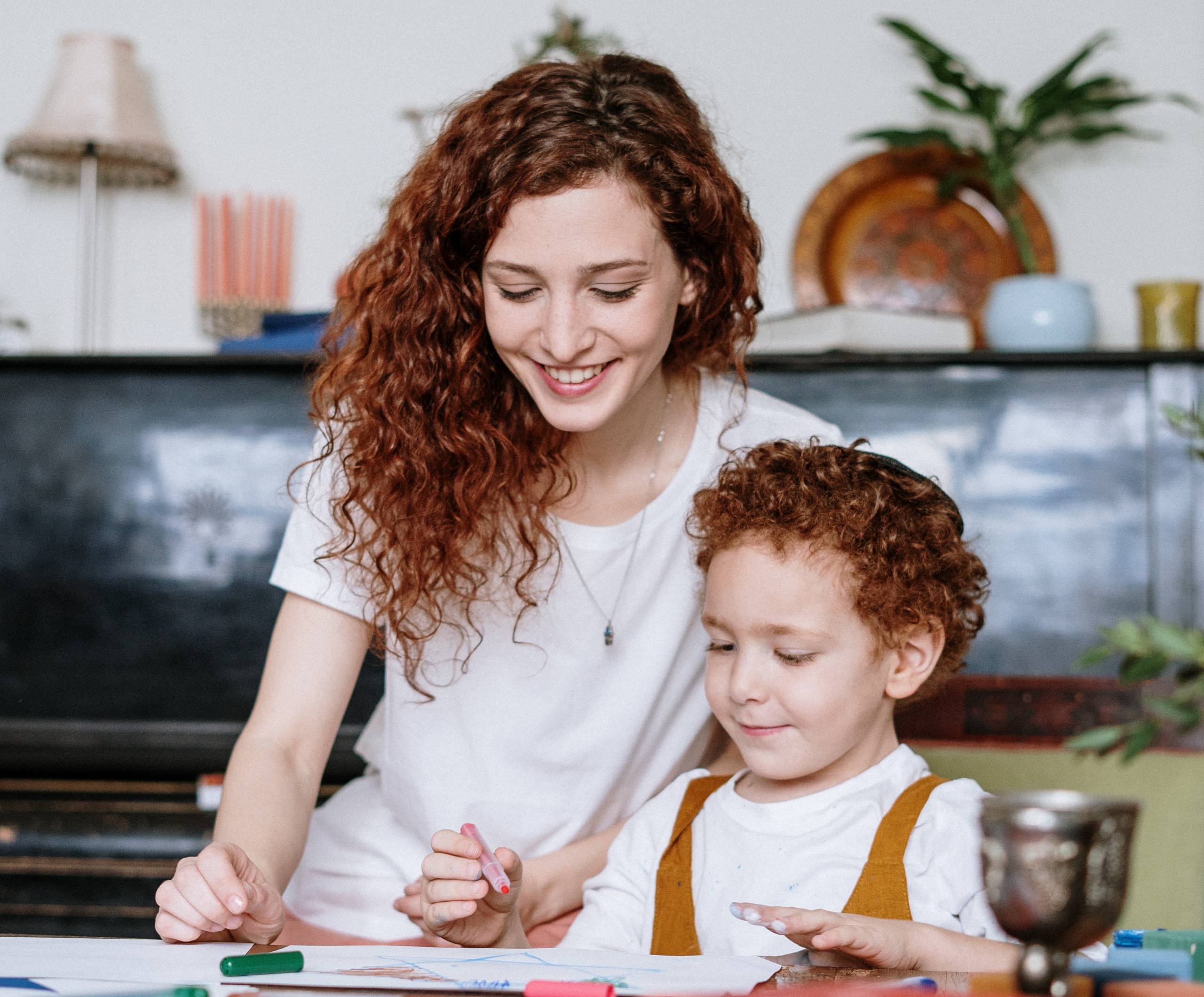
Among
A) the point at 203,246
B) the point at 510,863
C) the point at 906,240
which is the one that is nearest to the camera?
the point at 510,863

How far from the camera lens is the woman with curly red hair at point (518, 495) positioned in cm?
118

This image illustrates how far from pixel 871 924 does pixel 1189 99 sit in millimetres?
2104

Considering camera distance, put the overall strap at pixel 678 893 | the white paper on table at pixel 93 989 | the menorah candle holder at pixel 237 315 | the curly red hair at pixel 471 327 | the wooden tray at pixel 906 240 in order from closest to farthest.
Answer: the white paper on table at pixel 93 989 < the overall strap at pixel 678 893 < the curly red hair at pixel 471 327 < the wooden tray at pixel 906 240 < the menorah candle holder at pixel 237 315

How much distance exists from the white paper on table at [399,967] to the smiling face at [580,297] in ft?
1.81

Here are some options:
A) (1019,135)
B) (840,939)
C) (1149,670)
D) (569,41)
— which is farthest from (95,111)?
(1149,670)

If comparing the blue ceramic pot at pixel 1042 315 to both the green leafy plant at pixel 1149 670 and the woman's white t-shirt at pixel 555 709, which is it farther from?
the green leafy plant at pixel 1149 670

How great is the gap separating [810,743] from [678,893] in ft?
0.61

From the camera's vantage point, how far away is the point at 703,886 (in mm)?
1119

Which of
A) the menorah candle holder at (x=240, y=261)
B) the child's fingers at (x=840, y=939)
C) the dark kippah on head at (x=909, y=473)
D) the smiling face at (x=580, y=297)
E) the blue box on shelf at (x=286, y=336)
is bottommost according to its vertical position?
the child's fingers at (x=840, y=939)

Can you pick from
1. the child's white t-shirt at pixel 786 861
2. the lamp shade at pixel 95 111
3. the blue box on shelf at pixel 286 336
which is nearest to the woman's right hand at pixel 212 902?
the child's white t-shirt at pixel 786 861

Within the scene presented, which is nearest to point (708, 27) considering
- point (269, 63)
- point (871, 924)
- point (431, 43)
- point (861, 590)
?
point (431, 43)

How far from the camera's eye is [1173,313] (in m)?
2.01

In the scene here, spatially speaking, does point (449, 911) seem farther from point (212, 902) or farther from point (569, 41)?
point (569, 41)

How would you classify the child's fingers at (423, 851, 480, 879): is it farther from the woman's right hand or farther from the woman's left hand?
the woman's left hand
